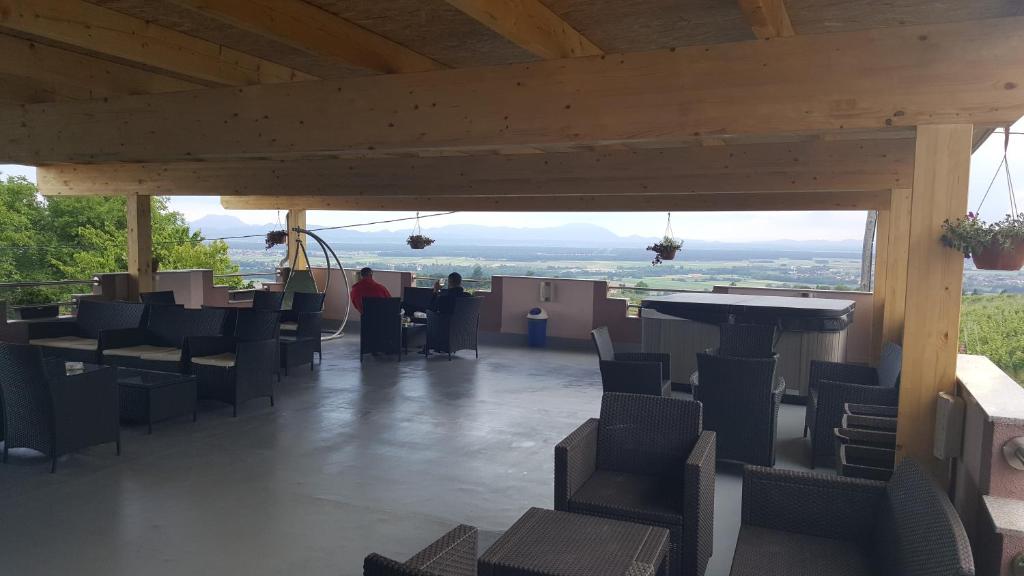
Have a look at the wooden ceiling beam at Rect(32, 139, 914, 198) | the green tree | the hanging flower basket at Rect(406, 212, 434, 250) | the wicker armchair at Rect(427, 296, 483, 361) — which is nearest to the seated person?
the wicker armchair at Rect(427, 296, 483, 361)

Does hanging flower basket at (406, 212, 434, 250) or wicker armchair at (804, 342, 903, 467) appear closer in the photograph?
wicker armchair at (804, 342, 903, 467)

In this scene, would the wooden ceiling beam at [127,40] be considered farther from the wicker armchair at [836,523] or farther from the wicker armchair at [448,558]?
the wicker armchair at [836,523]

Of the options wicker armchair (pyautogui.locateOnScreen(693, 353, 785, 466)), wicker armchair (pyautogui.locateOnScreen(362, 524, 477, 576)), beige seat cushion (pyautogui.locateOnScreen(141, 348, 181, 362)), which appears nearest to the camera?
wicker armchair (pyautogui.locateOnScreen(362, 524, 477, 576))

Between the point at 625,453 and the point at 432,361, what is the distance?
244 inches

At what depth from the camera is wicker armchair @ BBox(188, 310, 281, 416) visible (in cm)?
639

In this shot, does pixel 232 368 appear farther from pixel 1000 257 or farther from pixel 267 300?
pixel 1000 257

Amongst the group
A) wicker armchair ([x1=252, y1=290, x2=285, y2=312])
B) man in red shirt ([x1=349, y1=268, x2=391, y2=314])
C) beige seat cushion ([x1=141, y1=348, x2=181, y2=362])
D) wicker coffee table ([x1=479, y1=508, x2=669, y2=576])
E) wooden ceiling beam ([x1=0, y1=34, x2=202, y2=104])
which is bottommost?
wicker coffee table ([x1=479, y1=508, x2=669, y2=576])

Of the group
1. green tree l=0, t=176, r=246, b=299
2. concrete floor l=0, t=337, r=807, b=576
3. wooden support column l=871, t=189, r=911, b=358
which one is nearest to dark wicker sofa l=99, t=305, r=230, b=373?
concrete floor l=0, t=337, r=807, b=576

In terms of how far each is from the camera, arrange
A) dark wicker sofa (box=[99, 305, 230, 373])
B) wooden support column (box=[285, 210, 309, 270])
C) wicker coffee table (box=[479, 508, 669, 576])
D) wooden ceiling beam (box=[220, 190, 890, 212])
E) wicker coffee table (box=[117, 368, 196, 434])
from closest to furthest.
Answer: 1. wicker coffee table (box=[479, 508, 669, 576])
2. wicker coffee table (box=[117, 368, 196, 434])
3. dark wicker sofa (box=[99, 305, 230, 373])
4. wooden ceiling beam (box=[220, 190, 890, 212])
5. wooden support column (box=[285, 210, 309, 270])

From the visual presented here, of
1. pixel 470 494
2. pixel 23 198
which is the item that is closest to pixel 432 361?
pixel 470 494

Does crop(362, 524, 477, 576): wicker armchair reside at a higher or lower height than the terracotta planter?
lower

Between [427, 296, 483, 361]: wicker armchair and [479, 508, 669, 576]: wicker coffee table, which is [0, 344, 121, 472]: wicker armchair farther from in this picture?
[427, 296, 483, 361]: wicker armchair

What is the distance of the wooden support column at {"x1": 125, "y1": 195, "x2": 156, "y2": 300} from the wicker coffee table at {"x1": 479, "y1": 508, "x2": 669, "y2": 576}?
825cm

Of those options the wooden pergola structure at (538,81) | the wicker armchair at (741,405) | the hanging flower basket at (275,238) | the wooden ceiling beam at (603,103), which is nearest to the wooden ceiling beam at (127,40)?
the wooden pergola structure at (538,81)
